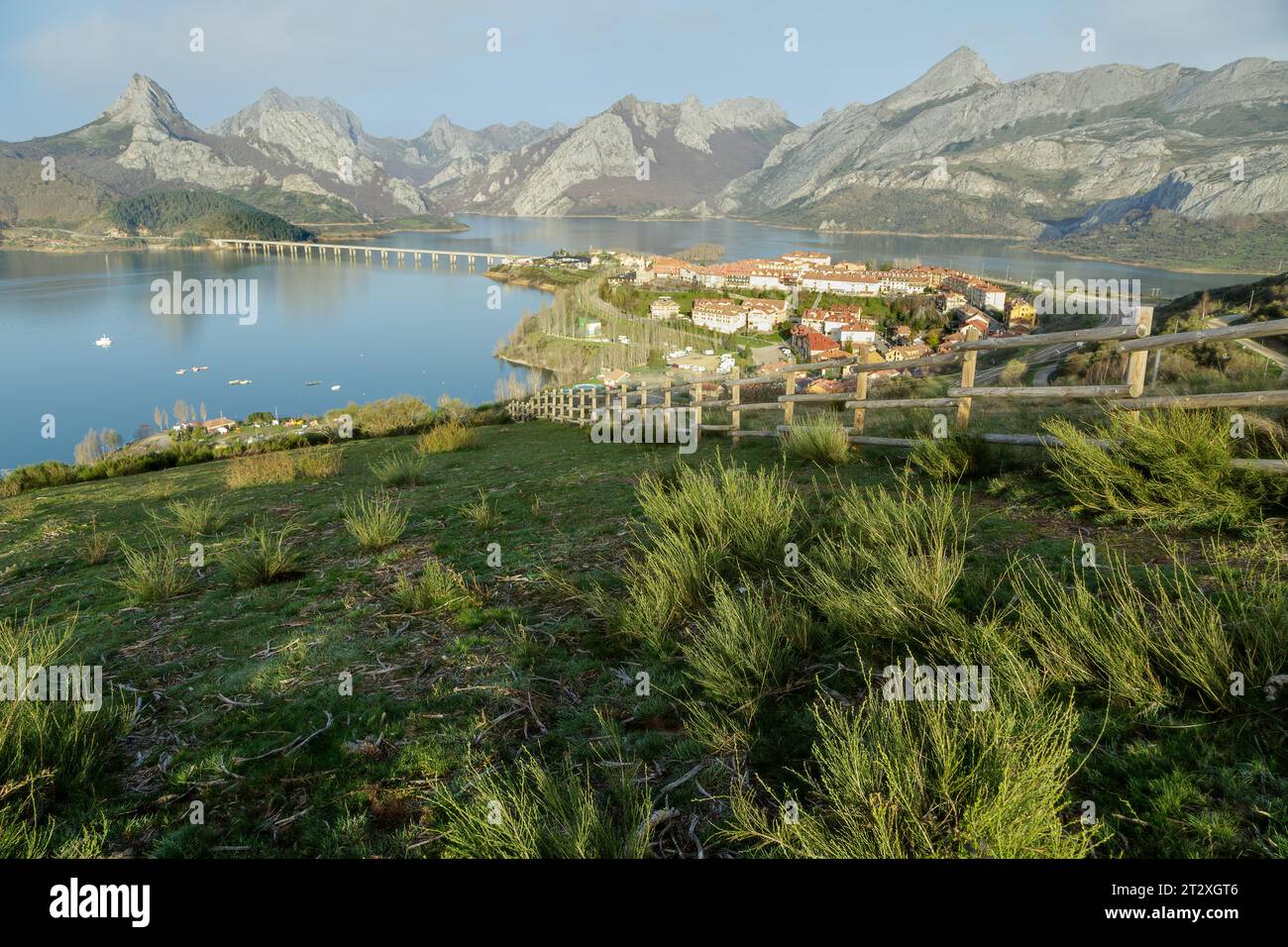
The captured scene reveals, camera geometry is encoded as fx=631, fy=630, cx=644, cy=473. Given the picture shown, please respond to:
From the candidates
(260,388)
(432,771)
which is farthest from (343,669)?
(260,388)

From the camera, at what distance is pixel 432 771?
2.99 meters

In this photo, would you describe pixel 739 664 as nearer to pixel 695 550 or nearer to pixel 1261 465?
pixel 695 550

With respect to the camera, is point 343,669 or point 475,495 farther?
point 475,495

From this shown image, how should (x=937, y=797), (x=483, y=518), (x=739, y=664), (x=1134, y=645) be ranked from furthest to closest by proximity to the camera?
(x=483, y=518)
(x=739, y=664)
(x=1134, y=645)
(x=937, y=797)

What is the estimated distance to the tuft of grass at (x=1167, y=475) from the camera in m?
4.66

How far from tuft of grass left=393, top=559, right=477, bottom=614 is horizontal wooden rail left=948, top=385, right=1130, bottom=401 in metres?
5.82

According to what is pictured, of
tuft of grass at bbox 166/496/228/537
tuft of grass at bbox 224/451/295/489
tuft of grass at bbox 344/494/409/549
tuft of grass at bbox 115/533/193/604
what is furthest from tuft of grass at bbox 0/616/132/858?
tuft of grass at bbox 224/451/295/489

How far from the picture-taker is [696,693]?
347 cm

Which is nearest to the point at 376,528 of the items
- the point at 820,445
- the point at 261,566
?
the point at 261,566

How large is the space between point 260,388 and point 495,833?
71981mm

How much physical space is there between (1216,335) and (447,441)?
12876 mm

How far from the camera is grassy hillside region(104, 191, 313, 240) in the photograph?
17925cm

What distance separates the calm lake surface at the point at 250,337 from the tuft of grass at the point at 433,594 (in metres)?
53.1
